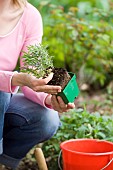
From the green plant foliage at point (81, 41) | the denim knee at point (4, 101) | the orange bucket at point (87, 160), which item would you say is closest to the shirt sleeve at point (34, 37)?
the denim knee at point (4, 101)

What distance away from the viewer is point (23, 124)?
2914 millimetres

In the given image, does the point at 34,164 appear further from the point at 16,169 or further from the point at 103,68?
the point at 103,68

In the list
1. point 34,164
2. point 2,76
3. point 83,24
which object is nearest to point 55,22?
point 83,24

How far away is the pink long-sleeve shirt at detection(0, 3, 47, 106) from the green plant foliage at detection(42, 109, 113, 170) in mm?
377

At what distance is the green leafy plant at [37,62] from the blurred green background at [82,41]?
5.23 feet

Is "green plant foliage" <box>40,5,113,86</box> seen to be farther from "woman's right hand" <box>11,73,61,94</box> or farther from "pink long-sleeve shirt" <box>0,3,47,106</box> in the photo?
"woman's right hand" <box>11,73,61,94</box>

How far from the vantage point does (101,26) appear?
14.3 ft

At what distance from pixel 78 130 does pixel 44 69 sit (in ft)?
2.27

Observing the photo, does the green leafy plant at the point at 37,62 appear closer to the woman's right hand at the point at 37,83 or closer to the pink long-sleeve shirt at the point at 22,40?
the woman's right hand at the point at 37,83

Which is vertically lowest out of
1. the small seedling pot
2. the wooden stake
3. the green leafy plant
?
the wooden stake

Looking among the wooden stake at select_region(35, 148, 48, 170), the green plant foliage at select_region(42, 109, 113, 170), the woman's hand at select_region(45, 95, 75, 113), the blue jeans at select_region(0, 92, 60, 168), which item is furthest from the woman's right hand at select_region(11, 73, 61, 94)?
the green plant foliage at select_region(42, 109, 113, 170)

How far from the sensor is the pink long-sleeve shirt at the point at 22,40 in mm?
2830

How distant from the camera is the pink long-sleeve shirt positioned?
2830mm

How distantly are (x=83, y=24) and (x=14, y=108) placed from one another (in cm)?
147
